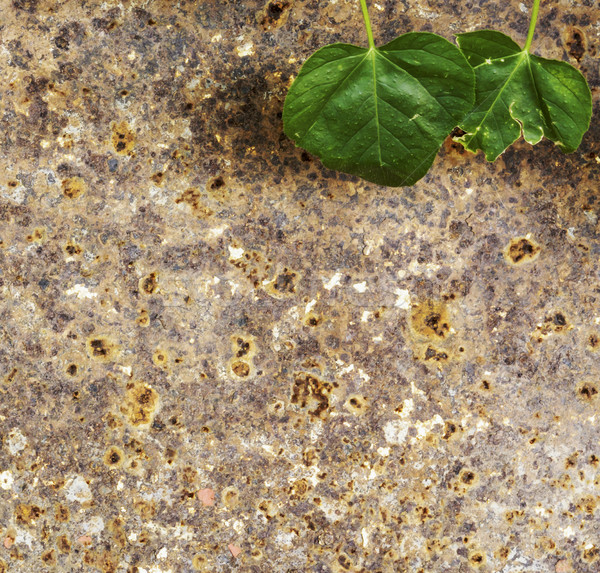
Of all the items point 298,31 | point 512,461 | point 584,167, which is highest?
point 298,31

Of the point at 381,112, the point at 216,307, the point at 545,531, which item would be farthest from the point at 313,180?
the point at 545,531

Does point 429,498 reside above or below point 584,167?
below

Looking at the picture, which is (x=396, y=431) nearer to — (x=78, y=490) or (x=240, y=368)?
(x=240, y=368)

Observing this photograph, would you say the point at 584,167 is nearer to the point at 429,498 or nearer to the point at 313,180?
the point at 313,180

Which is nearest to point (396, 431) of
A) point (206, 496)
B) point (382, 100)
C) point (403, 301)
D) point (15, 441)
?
point (403, 301)

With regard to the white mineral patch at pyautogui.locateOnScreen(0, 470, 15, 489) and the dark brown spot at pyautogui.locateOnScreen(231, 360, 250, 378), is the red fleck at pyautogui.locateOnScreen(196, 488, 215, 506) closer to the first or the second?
the dark brown spot at pyautogui.locateOnScreen(231, 360, 250, 378)

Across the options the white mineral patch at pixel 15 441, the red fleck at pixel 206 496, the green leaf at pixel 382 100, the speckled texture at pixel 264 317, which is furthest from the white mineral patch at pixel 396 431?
the white mineral patch at pixel 15 441

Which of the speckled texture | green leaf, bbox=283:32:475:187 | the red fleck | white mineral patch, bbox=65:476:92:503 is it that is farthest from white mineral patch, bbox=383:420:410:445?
white mineral patch, bbox=65:476:92:503
